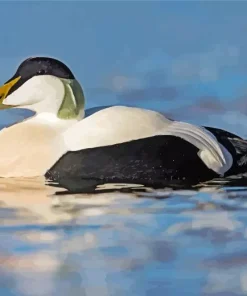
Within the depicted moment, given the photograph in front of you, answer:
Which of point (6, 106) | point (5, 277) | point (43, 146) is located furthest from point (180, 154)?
point (5, 277)

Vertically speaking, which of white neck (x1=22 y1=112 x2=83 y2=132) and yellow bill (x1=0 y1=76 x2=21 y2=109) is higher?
yellow bill (x1=0 y1=76 x2=21 y2=109)

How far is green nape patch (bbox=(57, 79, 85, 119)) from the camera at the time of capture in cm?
557

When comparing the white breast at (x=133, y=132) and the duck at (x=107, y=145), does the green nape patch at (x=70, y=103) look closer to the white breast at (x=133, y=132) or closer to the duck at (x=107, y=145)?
the duck at (x=107, y=145)

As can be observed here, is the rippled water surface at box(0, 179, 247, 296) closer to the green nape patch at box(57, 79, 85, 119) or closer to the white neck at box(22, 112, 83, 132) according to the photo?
the white neck at box(22, 112, 83, 132)

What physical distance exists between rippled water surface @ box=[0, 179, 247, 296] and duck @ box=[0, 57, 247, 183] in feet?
0.94

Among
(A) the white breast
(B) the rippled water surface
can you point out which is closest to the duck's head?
(A) the white breast

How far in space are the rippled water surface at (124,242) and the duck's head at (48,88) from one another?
85 centimetres

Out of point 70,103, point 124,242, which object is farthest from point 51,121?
point 124,242

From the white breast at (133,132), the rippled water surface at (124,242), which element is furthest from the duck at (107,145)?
the rippled water surface at (124,242)

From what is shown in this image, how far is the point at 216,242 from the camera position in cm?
357

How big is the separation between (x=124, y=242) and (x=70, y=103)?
2103 millimetres

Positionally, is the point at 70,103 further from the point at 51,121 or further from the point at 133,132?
the point at 133,132

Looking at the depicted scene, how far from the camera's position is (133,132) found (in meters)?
5.14

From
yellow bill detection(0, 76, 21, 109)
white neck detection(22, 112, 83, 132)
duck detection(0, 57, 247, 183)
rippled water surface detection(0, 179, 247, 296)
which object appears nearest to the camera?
rippled water surface detection(0, 179, 247, 296)
